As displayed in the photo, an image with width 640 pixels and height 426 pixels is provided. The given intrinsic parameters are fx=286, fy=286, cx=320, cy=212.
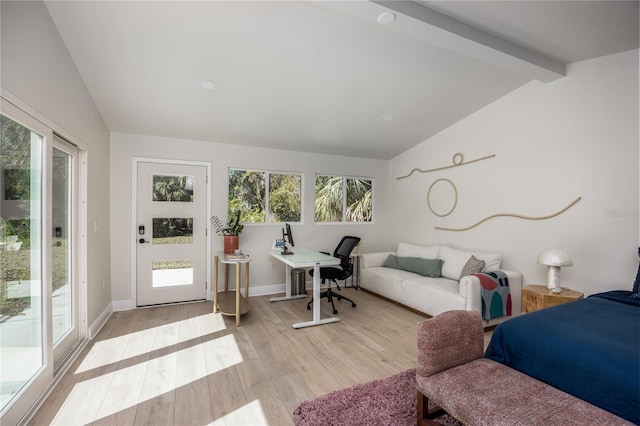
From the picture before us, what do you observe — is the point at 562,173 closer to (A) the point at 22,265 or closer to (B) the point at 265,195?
(B) the point at 265,195

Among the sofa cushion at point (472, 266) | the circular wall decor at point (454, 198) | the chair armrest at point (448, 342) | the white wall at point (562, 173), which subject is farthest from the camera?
the circular wall decor at point (454, 198)

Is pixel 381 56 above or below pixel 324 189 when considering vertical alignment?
above

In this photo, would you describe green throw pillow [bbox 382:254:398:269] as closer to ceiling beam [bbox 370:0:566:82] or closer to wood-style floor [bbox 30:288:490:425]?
wood-style floor [bbox 30:288:490:425]

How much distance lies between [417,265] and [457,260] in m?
0.57

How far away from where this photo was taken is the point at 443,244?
4.53 meters

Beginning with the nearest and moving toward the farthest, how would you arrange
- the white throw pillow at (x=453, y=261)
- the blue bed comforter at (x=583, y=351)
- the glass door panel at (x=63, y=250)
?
the blue bed comforter at (x=583, y=351) → the glass door panel at (x=63, y=250) → the white throw pillow at (x=453, y=261)

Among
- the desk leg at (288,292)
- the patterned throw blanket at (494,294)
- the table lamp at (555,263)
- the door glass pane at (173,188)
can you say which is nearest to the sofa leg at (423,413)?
the patterned throw blanket at (494,294)

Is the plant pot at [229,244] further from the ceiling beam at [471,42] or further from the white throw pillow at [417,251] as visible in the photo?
the ceiling beam at [471,42]

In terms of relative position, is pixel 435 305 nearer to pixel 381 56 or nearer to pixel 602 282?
pixel 602 282

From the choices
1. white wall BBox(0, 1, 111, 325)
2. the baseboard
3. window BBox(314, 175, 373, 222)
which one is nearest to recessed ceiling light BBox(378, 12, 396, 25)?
white wall BBox(0, 1, 111, 325)

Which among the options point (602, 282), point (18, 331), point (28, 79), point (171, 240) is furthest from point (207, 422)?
point (602, 282)

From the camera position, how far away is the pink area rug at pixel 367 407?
1.81m

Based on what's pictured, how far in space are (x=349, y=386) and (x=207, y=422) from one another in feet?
3.32

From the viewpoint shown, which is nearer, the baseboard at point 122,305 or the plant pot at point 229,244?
the baseboard at point 122,305
